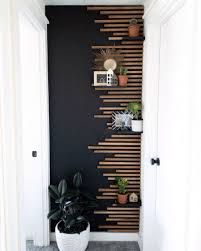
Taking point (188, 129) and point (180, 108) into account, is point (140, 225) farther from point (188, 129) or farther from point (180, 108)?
point (188, 129)

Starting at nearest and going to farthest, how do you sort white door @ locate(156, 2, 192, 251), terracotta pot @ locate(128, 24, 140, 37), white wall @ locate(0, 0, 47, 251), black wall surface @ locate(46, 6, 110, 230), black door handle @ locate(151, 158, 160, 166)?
white wall @ locate(0, 0, 47, 251) → white door @ locate(156, 2, 192, 251) → black door handle @ locate(151, 158, 160, 166) → terracotta pot @ locate(128, 24, 140, 37) → black wall surface @ locate(46, 6, 110, 230)

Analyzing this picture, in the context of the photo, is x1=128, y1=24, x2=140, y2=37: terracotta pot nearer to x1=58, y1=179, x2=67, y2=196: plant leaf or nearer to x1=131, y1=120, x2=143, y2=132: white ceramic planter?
x1=131, y1=120, x2=143, y2=132: white ceramic planter

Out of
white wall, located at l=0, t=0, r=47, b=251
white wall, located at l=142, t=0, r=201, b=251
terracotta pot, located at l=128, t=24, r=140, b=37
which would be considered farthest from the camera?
terracotta pot, located at l=128, t=24, r=140, b=37

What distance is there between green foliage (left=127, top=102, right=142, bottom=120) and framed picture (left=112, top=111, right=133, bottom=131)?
63 mm

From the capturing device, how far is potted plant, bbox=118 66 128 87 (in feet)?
9.29

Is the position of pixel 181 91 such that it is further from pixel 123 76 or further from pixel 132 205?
pixel 132 205

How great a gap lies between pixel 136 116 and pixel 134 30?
0.86m

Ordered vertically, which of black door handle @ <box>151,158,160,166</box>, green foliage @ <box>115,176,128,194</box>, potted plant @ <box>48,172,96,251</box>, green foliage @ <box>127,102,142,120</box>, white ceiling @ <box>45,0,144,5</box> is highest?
white ceiling @ <box>45,0,144,5</box>

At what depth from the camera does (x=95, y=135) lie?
9.87 ft

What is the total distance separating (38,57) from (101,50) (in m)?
0.65

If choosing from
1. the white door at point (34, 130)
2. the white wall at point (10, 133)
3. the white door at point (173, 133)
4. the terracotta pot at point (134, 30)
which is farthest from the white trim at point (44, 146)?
the white door at point (173, 133)

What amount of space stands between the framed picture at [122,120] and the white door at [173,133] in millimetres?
456

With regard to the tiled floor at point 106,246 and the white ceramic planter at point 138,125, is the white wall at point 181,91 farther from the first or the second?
the tiled floor at point 106,246

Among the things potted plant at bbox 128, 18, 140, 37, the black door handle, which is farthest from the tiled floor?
potted plant at bbox 128, 18, 140, 37
